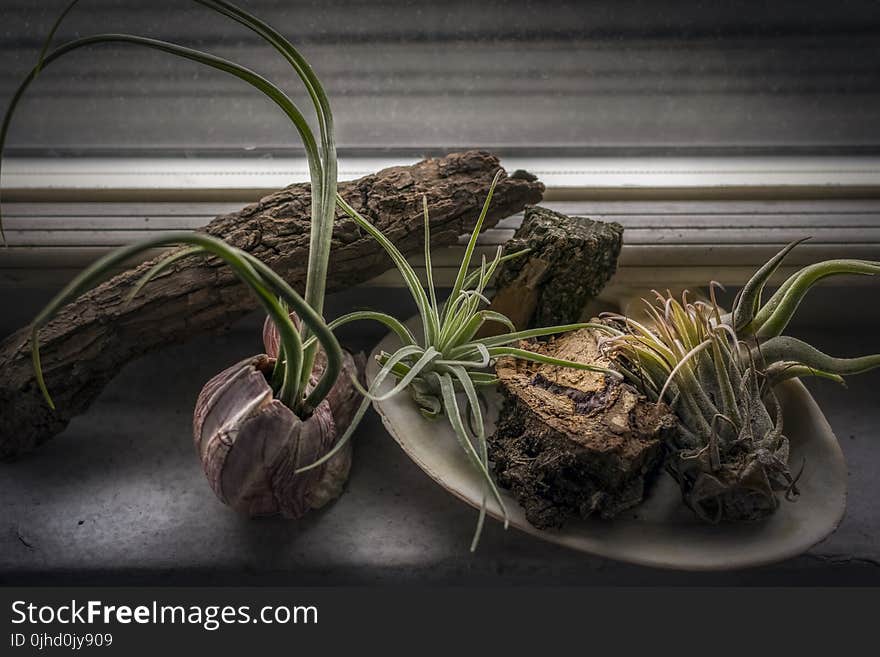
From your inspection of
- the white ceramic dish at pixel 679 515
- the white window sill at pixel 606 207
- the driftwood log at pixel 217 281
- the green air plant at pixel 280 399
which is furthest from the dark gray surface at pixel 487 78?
the white ceramic dish at pixel 679 515

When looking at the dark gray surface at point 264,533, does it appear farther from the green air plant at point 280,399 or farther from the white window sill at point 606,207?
the white window sill at point 606,207

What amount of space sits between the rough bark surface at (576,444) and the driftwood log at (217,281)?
0.72 feet

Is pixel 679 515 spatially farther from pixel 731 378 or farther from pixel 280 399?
pixel 280 399

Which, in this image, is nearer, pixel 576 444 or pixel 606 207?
pixel 576 444

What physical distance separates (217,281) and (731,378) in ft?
1.75

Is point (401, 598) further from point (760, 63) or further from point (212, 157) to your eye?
point (760, 63)

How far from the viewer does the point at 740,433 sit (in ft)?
2.11

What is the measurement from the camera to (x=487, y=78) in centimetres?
98

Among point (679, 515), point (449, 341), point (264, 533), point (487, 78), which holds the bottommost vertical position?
point (264, 533)

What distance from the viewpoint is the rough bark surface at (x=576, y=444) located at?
2.03 ft

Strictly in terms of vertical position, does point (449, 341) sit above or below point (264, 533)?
above

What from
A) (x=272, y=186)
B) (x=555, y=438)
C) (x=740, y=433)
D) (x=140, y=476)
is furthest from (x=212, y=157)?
(x=740, y=433)

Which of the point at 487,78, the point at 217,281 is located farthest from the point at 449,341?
the point at 487,78

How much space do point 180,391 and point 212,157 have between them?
34 centimetres
